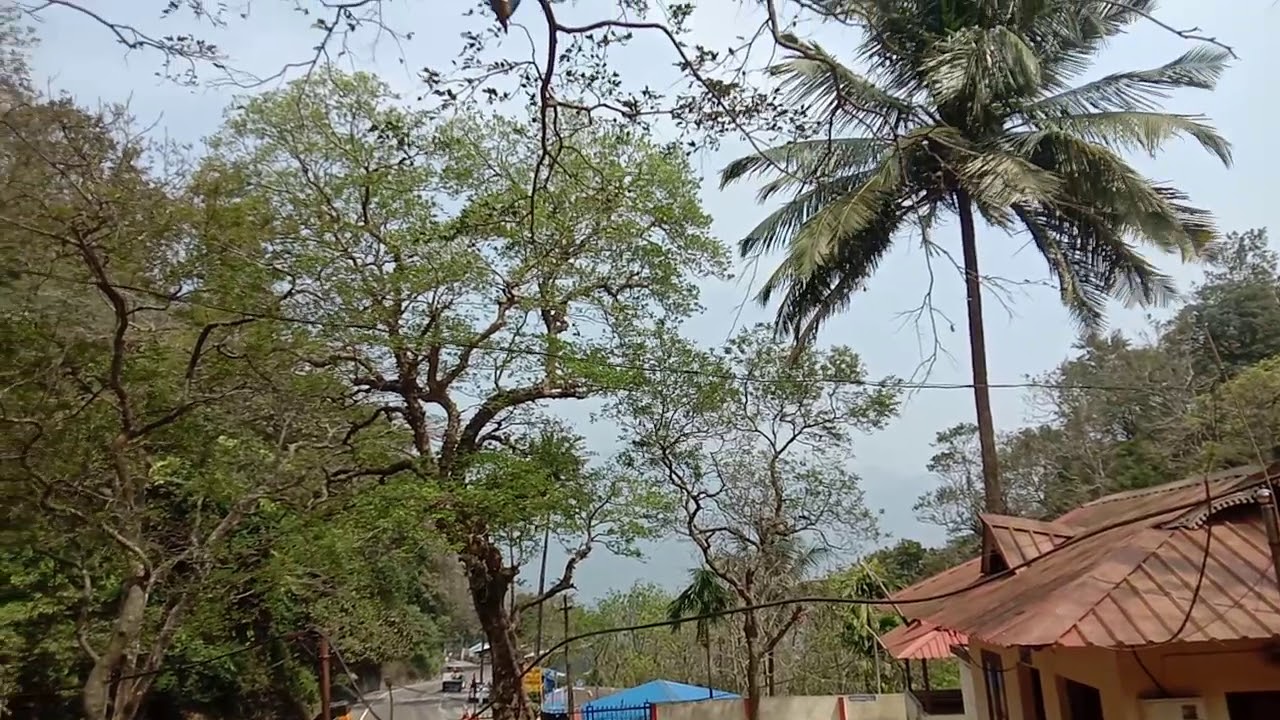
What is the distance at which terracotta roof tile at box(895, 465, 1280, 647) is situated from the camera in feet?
12.2

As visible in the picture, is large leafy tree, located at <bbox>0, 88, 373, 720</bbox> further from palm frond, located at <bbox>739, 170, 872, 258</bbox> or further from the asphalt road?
the asphalt road

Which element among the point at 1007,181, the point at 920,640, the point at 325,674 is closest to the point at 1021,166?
the point at 1007,181

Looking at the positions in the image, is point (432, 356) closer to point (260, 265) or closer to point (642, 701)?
point (260, 265)

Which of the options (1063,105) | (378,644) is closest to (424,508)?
(378,644)

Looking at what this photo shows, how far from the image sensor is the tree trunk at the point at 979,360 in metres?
9.02

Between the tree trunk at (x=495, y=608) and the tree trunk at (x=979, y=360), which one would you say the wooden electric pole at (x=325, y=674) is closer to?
the tree trunk at (x=495, y=608)

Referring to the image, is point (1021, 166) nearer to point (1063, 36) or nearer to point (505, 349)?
point (1063, 36)

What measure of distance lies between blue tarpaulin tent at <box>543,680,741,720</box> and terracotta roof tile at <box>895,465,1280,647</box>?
33.0 ft

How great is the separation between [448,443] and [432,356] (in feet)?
3.34

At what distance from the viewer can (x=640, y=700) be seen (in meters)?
15.0

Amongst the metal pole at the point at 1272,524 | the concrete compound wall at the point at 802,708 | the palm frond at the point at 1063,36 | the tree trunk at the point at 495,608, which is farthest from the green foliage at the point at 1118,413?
the metal pole at the point at 1272,524

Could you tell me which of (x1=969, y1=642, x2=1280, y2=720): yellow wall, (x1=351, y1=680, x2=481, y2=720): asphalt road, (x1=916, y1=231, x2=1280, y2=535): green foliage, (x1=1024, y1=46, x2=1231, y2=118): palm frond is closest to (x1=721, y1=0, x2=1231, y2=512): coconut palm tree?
(x1=1024, y1=46, x2=1231, y2=118): palm frond

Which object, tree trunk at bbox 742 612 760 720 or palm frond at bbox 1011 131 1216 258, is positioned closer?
palm frond at bbox 1011 131 1216 258

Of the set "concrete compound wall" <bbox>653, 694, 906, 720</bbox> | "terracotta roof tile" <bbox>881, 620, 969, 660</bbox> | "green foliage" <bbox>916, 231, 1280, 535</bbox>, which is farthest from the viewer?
"green foliage" <bbox>916, 231, 1280, 535</bbox>
